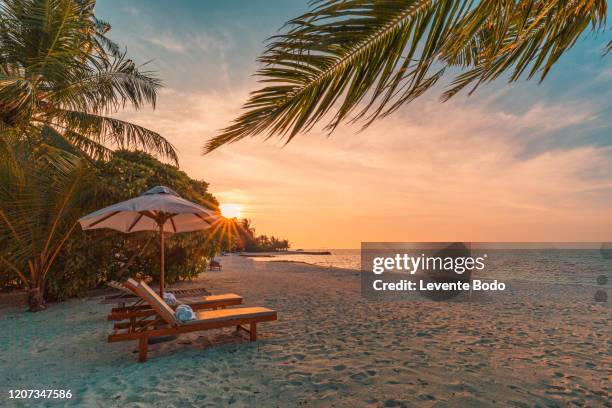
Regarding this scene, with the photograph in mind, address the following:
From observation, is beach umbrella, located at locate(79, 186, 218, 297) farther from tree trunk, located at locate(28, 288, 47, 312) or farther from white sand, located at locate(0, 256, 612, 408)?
tree trunk, located at locate(28, 288, 47, 312)

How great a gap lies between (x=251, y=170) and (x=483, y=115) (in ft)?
19.8

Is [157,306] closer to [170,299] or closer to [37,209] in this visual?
[170,299]

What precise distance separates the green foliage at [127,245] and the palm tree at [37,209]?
512 mm

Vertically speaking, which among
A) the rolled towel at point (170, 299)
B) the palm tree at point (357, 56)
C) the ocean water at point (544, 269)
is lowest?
the ocean water at point (544, 269)

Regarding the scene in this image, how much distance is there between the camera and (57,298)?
349 inches

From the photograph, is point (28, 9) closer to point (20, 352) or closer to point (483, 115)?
point (20, 352)

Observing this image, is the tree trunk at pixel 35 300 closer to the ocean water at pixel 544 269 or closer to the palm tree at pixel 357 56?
Result: the palm tree at pixel 357 56

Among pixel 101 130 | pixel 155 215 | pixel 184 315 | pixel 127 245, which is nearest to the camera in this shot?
pixel 184 315

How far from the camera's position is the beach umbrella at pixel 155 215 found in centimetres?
557

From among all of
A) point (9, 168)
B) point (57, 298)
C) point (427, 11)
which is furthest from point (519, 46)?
point (57, 298)

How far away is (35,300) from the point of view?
7.97 m

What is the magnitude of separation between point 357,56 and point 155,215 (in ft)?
19.5

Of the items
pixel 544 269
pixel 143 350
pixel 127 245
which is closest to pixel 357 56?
pixel 143 350

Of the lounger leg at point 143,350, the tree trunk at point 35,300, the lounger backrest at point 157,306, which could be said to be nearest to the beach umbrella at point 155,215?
the lounger backrest at point 157,306
